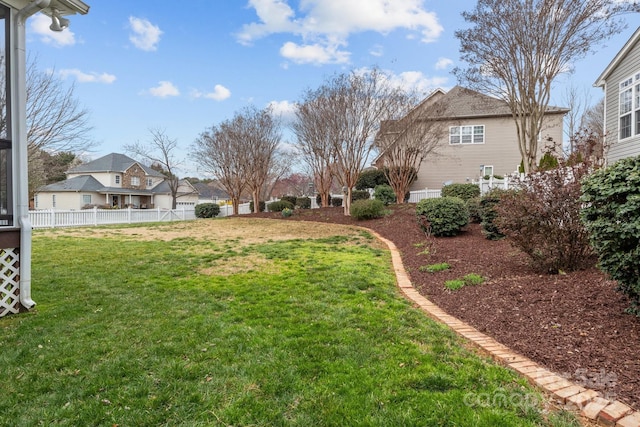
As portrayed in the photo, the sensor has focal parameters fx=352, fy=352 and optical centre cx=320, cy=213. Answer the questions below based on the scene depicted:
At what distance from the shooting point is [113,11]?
9695mm

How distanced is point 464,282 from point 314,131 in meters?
12.1

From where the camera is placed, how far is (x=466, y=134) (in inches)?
818

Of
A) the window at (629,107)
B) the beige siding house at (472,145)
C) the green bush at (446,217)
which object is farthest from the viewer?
the beige siding house at (472,145)

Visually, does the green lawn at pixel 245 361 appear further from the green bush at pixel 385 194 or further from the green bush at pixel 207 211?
the green bush at pixel 207 211

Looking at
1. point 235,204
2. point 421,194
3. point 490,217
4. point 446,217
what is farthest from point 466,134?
point 235,204

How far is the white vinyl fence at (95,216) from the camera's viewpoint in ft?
55.0

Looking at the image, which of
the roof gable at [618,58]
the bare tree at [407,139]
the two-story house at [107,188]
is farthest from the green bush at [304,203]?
the two-story house at [107,188]

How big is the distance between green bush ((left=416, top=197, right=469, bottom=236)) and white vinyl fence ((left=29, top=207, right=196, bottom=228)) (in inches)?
602

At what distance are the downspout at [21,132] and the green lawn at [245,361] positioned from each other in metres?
0.47

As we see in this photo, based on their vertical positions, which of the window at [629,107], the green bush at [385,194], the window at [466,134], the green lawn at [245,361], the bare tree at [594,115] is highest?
the bare tree at [594,115]

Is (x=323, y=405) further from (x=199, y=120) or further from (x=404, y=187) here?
(x=199, y=120)

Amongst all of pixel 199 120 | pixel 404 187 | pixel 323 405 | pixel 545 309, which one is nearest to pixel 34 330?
pixel 323 405

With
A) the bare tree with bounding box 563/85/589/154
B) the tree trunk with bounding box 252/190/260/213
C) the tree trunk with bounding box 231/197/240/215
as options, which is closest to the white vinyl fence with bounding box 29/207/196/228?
the tree trunk with bounding box 231/197/240/215

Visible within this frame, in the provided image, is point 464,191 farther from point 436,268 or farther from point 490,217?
point 436,268
